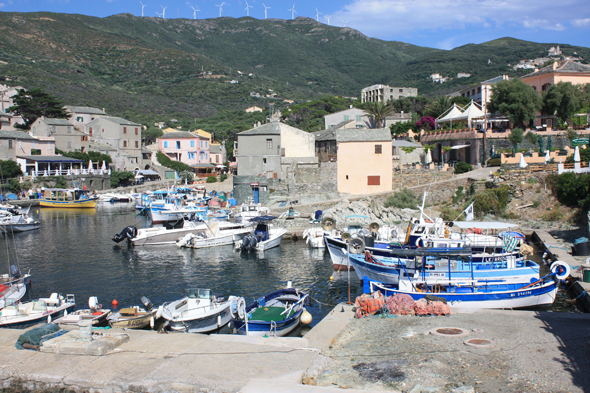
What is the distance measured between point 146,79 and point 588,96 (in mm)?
121332

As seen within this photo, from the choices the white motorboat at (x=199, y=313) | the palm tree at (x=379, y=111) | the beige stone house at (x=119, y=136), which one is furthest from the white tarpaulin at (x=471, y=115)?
the beige stone house at (x=119, y=136)

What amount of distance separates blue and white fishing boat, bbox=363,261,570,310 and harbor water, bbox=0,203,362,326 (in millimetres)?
4003

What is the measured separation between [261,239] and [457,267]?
16623mm

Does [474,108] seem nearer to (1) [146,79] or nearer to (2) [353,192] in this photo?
(2) [353,192]

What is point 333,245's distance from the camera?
27781 mm

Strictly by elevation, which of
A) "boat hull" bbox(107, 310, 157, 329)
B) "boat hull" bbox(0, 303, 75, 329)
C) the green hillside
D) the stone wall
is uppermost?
the green hillside

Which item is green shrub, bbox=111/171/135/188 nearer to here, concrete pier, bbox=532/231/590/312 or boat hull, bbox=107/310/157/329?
concrete pier, bbox=532/231/590/312

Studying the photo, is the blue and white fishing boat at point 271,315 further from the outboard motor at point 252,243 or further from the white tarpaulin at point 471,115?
the white tarpaulin at point 471,115

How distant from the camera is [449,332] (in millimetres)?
14305

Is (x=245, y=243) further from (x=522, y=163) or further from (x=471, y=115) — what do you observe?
(x=471, y=115)

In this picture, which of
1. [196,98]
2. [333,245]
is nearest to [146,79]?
[196,98]

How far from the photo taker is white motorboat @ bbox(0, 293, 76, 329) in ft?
56.0

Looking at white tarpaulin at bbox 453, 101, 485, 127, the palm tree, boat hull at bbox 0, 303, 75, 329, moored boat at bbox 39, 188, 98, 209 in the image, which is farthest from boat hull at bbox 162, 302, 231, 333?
the palm tree

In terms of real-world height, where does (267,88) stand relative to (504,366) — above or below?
above
